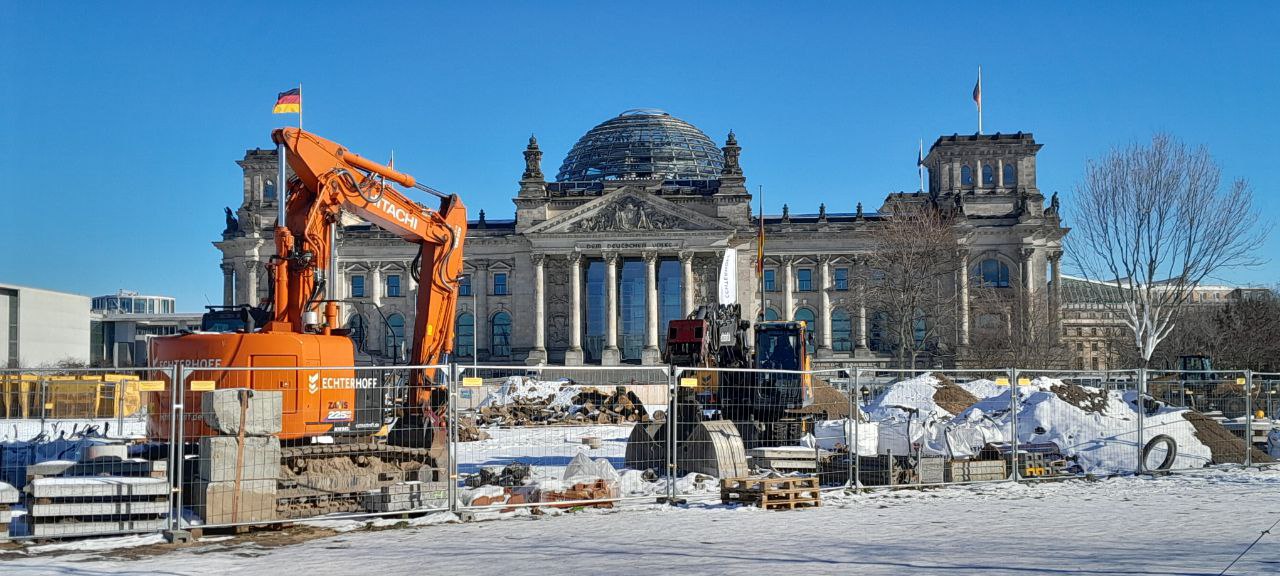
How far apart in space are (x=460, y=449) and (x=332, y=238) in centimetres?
808

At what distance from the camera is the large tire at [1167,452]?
819 inches

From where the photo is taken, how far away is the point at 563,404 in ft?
150

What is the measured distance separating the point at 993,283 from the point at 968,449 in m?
64.7

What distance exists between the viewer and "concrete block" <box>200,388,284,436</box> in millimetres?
13523

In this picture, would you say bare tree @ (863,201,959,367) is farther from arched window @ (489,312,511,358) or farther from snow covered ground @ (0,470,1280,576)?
snow covered ground @ (0,470,1280,576)

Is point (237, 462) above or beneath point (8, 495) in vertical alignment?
above

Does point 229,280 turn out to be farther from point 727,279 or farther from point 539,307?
point 727,279

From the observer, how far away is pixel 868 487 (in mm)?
18266

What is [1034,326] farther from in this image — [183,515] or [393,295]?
[183,515]

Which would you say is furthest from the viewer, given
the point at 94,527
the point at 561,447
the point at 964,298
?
the point at 964,298

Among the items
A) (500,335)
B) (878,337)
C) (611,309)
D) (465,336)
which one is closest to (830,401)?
(611,309)

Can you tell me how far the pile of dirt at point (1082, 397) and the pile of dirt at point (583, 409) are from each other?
58.1 ft

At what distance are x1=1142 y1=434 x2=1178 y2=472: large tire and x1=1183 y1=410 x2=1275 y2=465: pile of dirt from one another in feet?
4.89

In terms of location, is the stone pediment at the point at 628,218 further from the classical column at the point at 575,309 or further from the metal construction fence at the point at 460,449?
the metal construction fence at the point at 460,449
